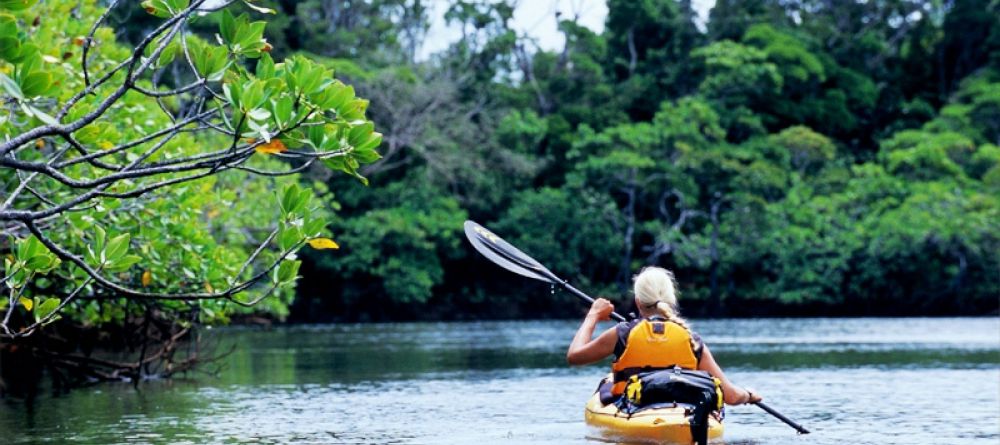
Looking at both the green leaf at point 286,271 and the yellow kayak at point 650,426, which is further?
the yellow kayak at point 650,426

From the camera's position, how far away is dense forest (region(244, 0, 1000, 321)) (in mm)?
43719

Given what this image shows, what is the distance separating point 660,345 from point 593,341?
0.43 m

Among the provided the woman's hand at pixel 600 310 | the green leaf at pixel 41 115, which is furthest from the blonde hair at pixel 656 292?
the green leaf at pixel 41 115

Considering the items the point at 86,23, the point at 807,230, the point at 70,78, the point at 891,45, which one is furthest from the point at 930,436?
the point at 891,45

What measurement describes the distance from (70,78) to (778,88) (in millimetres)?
36064

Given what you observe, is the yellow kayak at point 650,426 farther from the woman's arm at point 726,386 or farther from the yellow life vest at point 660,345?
the yellow life vest at point 660,345

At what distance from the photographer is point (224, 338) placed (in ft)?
111

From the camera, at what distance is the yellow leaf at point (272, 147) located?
6.82m

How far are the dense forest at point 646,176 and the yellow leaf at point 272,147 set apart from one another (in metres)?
35.0

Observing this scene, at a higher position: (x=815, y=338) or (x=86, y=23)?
(x=86, y=23)

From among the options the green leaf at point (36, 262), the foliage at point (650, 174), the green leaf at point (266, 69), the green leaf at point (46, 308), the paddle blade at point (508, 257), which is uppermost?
the foliage at point (650, 174)

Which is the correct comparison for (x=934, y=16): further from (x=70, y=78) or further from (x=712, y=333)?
(x=70, y=78)

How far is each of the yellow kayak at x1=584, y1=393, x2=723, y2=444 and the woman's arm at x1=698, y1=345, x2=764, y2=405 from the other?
33cm

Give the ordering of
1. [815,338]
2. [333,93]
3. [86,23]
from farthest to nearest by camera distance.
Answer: [815,338] < [86,23] < [333,93]
